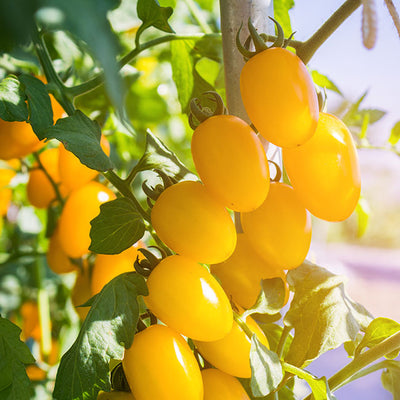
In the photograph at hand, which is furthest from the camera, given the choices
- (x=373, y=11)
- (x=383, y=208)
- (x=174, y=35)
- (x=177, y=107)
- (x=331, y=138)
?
(x=383, y=208)

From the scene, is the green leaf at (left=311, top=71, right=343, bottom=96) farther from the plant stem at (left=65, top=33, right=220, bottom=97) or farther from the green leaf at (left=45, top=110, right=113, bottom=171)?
the green leaf at (left=45, top=110, right=113, bottom=171)

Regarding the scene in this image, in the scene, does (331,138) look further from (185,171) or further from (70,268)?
(70,268)

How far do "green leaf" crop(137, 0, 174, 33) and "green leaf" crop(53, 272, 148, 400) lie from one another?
0.59 feet

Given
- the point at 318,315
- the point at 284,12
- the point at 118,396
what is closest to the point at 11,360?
the point at 118,396

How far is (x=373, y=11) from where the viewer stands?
132mm

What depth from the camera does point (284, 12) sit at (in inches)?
13.1

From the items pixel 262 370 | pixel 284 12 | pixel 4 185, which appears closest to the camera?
pixel 262 370

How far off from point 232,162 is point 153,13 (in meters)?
0.15

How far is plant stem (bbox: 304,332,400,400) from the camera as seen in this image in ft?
0.80

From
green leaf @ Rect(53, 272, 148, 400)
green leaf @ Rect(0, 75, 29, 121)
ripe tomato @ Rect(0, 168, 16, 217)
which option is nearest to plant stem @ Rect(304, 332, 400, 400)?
green leaf @ Rect(53, 272, 148, 400)

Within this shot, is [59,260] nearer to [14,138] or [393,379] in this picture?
[14,138]

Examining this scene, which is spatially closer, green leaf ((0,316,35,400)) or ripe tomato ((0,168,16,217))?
green leaf ((0,316,35,400))

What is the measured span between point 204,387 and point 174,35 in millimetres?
242

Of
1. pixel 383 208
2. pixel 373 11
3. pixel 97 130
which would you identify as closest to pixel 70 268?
pixel 97 130
